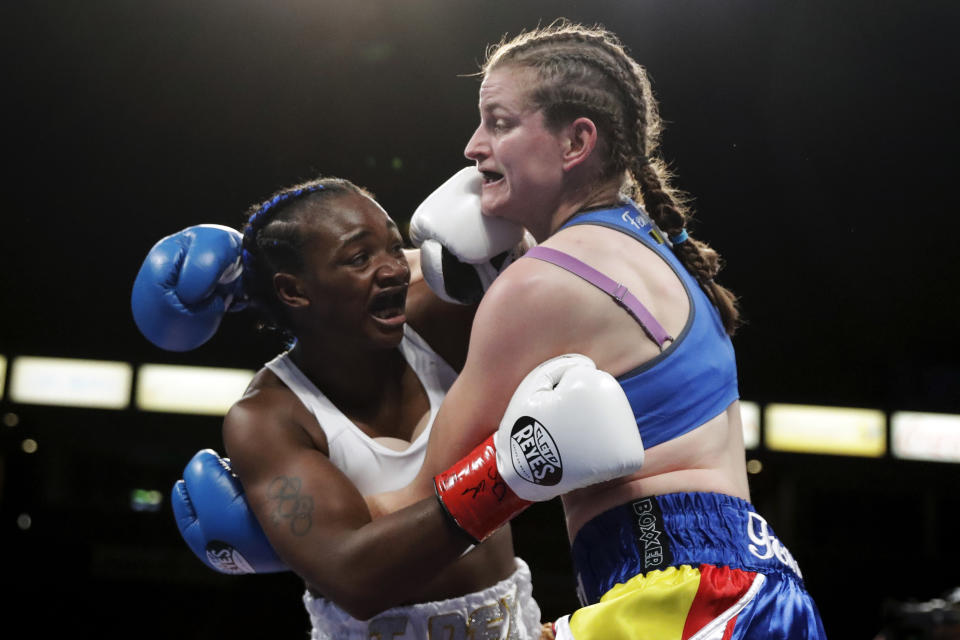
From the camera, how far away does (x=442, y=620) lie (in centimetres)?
210

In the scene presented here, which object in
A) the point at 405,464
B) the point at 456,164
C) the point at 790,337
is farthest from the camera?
the point at 790,337

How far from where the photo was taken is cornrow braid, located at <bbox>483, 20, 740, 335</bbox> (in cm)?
187

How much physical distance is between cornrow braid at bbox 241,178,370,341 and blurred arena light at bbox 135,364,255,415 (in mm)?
5914

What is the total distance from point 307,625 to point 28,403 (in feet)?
10.6

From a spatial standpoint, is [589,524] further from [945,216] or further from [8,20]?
[945,216]

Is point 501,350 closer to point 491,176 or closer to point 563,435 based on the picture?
point 563,435

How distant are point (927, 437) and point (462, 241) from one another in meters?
7.39

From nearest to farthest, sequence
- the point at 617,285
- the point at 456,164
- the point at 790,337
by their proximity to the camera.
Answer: the point at 617,285 < the point at 456,164 < the point at 790,337

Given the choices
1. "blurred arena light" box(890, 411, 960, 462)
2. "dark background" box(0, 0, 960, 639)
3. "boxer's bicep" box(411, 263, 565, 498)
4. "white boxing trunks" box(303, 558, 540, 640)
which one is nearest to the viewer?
"boxer's bicep" box(411, 263, 565, 498)

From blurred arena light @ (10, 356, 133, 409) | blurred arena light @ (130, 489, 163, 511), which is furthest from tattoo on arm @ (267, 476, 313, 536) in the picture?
blurred arena light @ (130, 489, 163, 511)

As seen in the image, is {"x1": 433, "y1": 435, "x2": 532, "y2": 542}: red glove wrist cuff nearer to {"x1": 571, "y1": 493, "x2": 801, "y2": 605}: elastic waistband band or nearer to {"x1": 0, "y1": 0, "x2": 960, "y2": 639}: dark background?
{"x1": 571, "y1": 493, "x2": 801, "y2": 605}: elastic waistband band

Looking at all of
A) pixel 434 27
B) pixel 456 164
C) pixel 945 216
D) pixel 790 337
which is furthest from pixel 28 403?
pixel 945 216

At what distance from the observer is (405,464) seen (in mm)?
2182

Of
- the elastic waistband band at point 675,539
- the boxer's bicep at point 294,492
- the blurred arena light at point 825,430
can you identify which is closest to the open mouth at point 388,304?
the boxer's bicep at point 294,492
